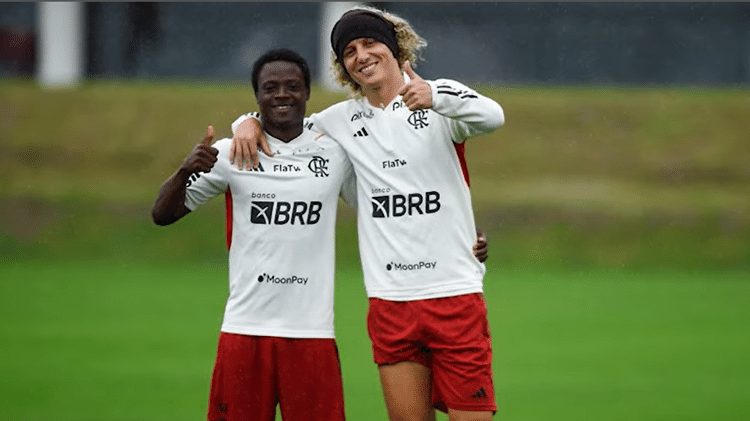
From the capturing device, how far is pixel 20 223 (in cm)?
2034

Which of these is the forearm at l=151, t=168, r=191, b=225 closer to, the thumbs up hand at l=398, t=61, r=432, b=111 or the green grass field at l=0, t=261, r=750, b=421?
the thumbs up hand at l=398, t=61, r=432, b=111

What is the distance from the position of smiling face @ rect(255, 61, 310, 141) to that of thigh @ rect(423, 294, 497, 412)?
1.00 metres

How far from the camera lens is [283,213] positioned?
5.65 m

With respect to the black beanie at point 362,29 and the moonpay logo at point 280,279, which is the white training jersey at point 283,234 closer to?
the moonpay logo at point 280,279

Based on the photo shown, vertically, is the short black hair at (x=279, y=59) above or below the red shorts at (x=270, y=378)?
above

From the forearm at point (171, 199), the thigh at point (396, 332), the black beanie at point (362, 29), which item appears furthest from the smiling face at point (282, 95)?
the thigh at point (396, 332)

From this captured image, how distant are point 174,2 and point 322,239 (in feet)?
73.9

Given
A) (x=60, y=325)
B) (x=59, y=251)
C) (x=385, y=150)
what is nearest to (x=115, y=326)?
(x=60, y=325)

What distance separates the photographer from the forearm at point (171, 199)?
559 cm

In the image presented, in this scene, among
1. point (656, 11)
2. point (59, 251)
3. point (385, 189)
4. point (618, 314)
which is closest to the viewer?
point (385, 189)

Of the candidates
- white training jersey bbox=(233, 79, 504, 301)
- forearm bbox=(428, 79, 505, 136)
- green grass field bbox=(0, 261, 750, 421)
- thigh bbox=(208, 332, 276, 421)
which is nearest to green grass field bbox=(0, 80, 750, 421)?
green grass field bbox=(0, 261, 750, 421)

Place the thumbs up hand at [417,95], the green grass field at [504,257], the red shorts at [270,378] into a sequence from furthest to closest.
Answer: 1. the green grass field at [504,257]
2. the red shorts at [270,378]
3. the thumbs up hand at [417,95]

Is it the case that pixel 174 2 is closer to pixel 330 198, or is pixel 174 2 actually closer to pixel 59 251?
pixel 59 251

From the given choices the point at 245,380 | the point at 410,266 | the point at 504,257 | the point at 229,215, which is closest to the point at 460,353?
the point at 410,266
